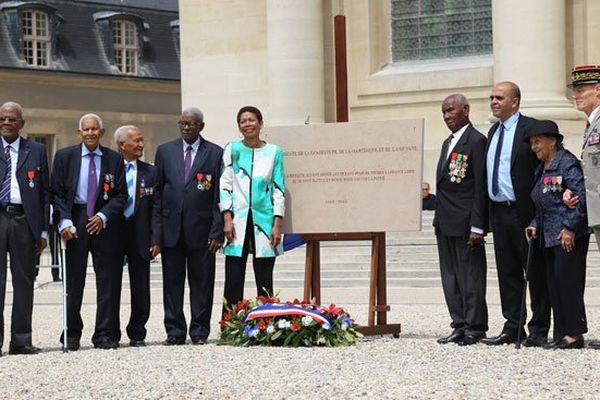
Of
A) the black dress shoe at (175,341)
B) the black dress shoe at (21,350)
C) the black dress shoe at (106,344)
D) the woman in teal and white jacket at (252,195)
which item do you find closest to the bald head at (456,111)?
the woman in teal and white jacket at (252,195)

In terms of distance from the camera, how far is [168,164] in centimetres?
1175

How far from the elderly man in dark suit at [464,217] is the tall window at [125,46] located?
118 feet

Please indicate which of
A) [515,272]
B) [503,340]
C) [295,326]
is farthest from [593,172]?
[295,326]

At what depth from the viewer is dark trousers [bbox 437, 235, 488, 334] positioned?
36.4 feet

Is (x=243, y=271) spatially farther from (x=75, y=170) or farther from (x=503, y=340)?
(x=503, y=340)

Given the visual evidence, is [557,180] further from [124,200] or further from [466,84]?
[466,84]

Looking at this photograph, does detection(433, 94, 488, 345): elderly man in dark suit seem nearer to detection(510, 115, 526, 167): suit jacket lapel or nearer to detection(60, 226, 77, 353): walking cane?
detection(510, 115, 526, 167): suit jacket lapel

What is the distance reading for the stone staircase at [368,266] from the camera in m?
18.2

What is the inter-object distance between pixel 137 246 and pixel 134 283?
326 mm

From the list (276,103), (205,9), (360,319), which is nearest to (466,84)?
(276,103)

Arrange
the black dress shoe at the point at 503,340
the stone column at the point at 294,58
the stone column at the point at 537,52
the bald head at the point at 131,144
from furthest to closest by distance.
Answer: the stone column at the point at 294,58 → the stone column at the point at 537,52 → the bald head at the point at 131,144 → the black dress shoe at the point at 503,340

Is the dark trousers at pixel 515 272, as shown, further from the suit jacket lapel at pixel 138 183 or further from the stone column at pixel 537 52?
the stone column at pixel 537 52

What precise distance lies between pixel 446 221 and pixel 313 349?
4.64ft

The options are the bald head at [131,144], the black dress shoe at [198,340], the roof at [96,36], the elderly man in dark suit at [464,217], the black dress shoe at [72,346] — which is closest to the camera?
the elderly man in dark suit at [464,217]
